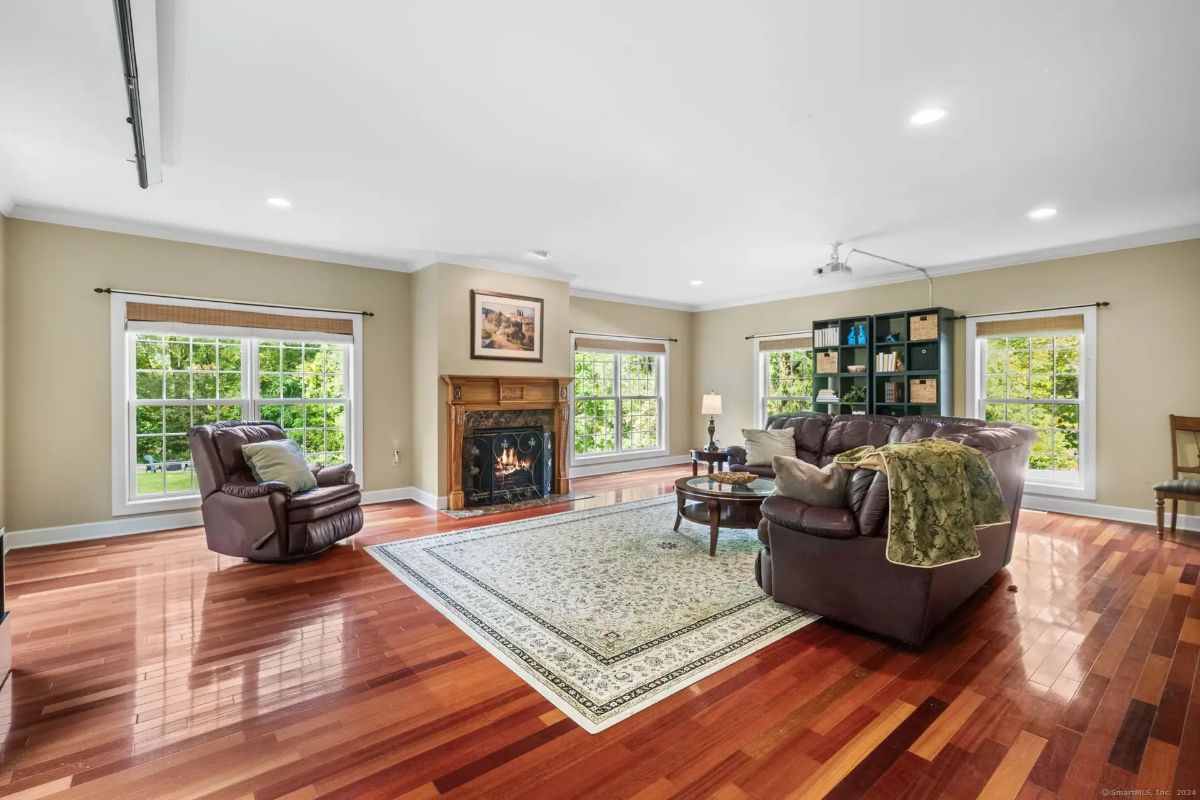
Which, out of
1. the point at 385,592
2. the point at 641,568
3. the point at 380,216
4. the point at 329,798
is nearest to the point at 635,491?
the point at 641,568

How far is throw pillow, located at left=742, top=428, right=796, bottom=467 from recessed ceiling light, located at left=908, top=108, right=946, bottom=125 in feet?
11.4

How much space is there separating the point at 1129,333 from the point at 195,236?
27.7ft

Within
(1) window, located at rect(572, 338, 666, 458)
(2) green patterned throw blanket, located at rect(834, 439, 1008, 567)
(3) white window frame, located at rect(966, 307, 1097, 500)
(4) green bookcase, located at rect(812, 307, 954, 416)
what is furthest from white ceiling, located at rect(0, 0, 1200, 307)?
(1) window, located at rect(572, 338, 666, 458)

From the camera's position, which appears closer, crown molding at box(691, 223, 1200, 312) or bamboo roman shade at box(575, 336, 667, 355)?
crown molding at box(691, 223, 1200, 312)

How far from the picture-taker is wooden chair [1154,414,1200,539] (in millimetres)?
4305

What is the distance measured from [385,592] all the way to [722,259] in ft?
14.7

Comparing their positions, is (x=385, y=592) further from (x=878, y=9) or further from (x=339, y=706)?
(x=878, y=9)

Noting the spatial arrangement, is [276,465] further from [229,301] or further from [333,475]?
[229,301]

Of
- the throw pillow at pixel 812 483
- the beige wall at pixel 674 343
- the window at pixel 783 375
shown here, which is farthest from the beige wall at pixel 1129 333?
the throw pillow at pixel 812 483

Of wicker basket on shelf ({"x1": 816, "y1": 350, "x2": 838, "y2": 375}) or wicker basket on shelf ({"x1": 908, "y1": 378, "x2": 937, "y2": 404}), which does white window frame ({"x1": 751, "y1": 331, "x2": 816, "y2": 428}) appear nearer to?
wicker basket on shelf ({"x1": 816, "y1": 350, "x2": 838, "y2": 375})

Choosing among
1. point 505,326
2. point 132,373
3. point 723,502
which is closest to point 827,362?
point 723,502

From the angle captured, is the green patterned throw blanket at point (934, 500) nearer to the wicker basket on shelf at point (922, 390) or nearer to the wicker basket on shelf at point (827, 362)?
the wicker basket on shelf at point (922, 390)

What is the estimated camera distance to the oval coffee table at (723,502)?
397 cm

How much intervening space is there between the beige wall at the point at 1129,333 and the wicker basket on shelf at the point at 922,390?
445 millimetres
